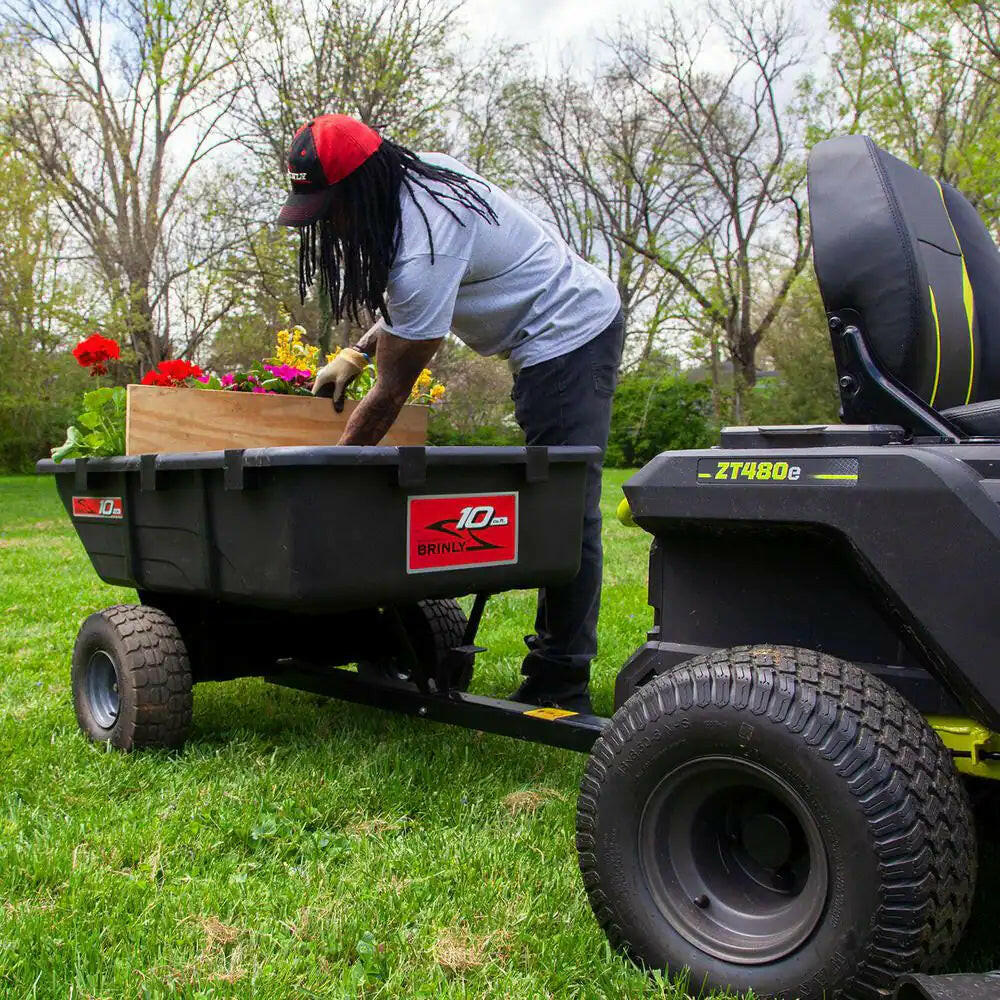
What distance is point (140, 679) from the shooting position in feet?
9.63

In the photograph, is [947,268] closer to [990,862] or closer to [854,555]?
[854,555]

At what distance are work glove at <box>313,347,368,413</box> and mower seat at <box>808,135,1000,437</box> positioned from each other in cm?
165

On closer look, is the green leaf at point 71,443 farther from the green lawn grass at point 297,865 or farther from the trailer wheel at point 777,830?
the trailer wheel at point 777,830

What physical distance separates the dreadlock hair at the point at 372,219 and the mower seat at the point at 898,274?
100 centimetres

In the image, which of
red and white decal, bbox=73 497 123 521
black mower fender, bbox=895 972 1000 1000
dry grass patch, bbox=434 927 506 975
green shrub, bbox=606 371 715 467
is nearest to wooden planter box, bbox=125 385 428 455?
red and white decal, bbox=73 497 123 521

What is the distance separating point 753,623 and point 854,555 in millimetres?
311

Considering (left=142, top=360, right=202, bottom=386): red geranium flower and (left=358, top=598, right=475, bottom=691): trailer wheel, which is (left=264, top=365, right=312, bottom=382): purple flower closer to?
(left=142, top=360, right=202, bottom=386): red geranium flower

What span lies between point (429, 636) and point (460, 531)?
34.5 inches

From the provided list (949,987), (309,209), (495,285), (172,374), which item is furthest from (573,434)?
(949,987)

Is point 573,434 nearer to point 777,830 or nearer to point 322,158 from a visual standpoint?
point 322,158

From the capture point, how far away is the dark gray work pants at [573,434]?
299 cm

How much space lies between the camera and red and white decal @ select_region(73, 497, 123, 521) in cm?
318

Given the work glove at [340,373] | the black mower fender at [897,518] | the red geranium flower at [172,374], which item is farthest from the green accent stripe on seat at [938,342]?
the red geranium flower at [172,374]

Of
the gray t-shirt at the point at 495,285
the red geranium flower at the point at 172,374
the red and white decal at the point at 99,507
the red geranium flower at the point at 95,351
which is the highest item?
the gray t-shirt at the point at 495,285
